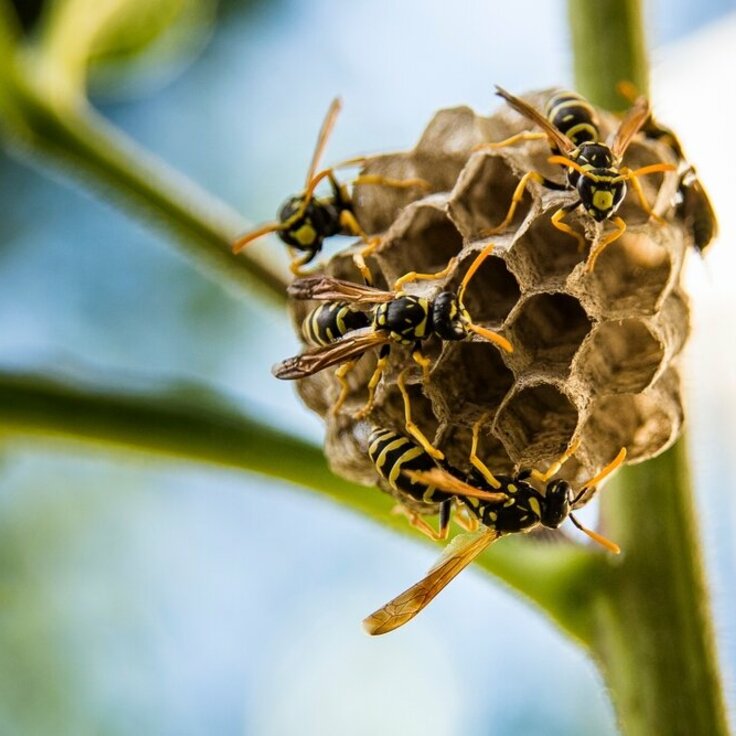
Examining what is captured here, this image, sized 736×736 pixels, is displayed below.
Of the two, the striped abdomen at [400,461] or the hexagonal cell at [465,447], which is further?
the hexagonal cell at [465,447]

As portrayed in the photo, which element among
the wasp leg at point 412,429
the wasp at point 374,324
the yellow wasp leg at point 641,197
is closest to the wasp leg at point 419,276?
the wasp at point 374,324

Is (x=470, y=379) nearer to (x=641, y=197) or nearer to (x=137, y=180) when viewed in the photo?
(x=641, y=197)

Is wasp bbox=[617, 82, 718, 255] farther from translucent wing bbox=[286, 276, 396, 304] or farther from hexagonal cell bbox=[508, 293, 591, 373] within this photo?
translucent wing bbox=[286, 276, 396, 304]

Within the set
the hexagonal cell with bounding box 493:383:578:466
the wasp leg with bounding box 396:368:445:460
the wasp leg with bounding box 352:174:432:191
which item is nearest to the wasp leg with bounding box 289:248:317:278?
the wasp leg with bounding box 352:174:432:191

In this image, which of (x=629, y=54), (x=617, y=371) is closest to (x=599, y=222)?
(x=617, y=371)

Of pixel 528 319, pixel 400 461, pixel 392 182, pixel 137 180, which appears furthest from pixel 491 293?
pixel 137 180

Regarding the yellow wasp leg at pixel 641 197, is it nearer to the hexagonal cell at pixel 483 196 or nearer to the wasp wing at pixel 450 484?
the hexagonal cell at pixel 483 196
